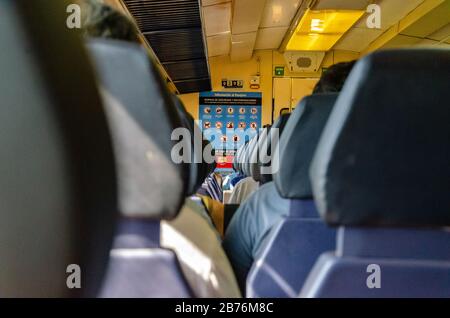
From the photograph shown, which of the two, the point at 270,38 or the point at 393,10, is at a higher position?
the point at 270,38

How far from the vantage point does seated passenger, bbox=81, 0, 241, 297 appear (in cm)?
95

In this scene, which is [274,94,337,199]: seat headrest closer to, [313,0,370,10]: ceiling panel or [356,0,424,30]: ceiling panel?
[313,0,370,10]: ceiling panel

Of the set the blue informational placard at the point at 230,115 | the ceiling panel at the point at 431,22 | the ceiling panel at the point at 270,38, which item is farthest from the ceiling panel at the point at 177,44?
the blue informational placard at the point at 230,115

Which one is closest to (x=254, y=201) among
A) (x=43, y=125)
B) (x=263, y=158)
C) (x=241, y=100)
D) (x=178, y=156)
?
(x=263, y=158)

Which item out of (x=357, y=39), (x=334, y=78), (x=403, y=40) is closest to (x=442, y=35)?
(x=403, y=40)

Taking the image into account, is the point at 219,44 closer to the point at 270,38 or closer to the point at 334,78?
the point at 270,38

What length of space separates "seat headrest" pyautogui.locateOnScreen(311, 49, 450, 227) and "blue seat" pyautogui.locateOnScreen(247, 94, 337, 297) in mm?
273

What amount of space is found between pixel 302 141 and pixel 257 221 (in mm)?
475

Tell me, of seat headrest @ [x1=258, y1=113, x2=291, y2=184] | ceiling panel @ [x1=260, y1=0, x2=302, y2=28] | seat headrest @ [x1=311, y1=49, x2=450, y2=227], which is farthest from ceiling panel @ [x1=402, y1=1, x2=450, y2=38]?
seat headrest @ [x1=311, y1=49, x2=450, y2=227]

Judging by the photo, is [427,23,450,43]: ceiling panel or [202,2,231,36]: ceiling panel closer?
[202,2,231,36]: ceiling panel

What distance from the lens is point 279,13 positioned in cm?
688

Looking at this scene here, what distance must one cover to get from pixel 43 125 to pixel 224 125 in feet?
32.3
